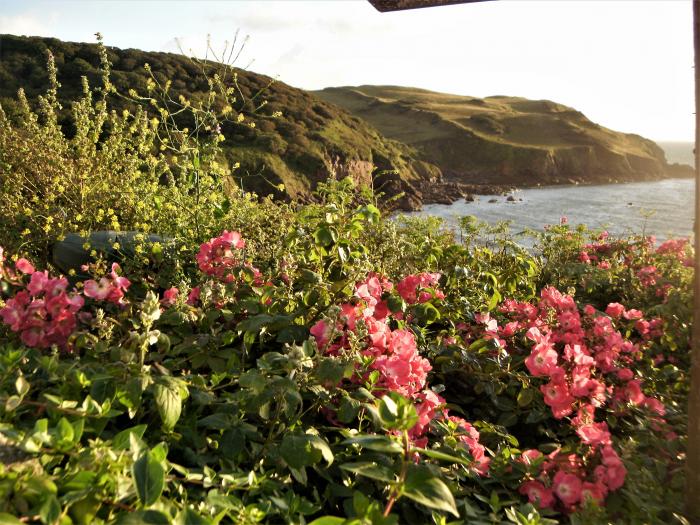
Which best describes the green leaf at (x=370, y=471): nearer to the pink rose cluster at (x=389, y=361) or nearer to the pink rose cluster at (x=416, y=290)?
the pink rose cluster at (x=389, y=361)

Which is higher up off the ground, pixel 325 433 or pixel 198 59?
pixel 198 59

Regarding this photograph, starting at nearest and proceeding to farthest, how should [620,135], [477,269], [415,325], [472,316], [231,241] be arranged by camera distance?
[231,241] < [415,325] < [472,316] < [477,269] < [620,135]

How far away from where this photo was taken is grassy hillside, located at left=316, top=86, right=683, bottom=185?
57875 mm

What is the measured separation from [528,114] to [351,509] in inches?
3334

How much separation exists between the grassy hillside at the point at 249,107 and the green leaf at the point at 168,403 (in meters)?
16.0

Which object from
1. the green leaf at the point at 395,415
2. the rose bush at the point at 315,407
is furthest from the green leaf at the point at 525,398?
the green leaf at the point at 395,415

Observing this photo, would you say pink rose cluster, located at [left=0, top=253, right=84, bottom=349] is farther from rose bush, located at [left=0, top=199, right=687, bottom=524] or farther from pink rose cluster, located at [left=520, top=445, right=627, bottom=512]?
pink rose cluster, located at [left=520, top=445, right=627, bottom=512]

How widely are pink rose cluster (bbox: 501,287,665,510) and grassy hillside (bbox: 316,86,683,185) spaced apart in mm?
52267

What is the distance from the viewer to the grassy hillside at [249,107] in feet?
67.8

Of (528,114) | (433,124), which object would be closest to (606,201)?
(433,124)

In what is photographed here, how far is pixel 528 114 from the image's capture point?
78.8m

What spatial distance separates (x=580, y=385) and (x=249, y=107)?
23.2 meters

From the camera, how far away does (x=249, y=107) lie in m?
23.4

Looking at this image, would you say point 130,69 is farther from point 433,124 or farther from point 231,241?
point 433,124
